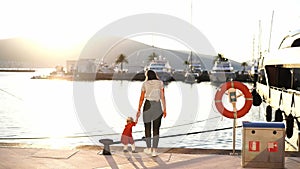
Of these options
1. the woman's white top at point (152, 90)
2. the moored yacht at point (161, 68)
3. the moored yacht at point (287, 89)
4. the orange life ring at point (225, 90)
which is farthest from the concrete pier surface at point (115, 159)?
the moored yacht at point (161, 68)

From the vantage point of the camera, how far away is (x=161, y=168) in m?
7.30

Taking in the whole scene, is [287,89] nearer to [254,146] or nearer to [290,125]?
[290,125]

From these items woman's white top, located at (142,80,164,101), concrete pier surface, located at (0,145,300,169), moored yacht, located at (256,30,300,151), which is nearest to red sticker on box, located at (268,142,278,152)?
concrete pier surface, located at (0,145,300,169)

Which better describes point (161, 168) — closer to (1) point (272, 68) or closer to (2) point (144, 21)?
(2) point (144, 21)

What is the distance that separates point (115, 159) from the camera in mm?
7996

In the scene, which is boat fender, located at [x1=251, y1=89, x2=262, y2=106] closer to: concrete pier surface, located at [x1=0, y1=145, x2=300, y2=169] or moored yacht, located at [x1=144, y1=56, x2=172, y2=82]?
concrete pier surface, located at [x1=0, y1=145, x2=300, y2=169]

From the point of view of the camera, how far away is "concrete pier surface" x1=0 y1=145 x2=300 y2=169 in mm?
7449

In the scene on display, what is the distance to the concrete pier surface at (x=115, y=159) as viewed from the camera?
24.4ft

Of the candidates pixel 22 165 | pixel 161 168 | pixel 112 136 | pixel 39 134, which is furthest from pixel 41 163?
pixel 39 134

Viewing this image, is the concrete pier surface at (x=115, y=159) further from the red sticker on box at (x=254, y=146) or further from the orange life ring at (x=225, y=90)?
the orange life ring at (x=225, y=90)

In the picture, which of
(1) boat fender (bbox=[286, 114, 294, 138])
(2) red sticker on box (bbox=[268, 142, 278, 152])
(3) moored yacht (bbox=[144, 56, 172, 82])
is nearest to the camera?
(2) red sticker on box (bbox=[268, 142, 278, 152])

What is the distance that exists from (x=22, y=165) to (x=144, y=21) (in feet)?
19.3

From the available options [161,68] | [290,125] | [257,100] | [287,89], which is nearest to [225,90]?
[290,125]

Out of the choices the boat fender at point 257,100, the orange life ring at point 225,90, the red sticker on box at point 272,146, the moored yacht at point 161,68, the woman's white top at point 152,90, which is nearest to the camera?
the red sticker on box at point 272,146
